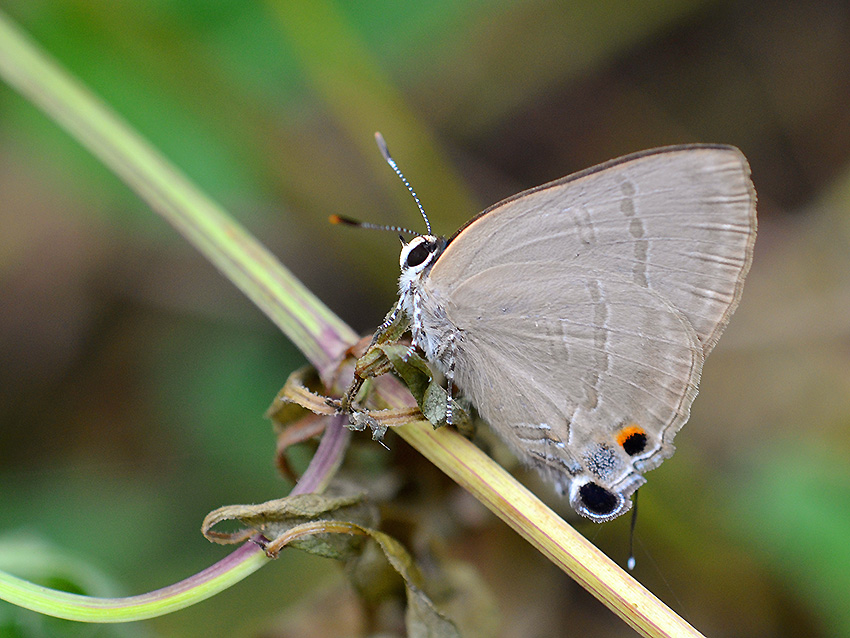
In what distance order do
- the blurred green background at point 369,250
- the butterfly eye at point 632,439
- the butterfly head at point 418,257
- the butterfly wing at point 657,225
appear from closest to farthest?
1. the butterfly wing at point 657,225
2. the butterfly eye at point 632,439
3. the butterfly head at point 418,257
4. the blurred green background at point 369,250

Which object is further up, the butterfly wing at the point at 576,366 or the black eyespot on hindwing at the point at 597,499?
the butterfly wing at the point at 576,366

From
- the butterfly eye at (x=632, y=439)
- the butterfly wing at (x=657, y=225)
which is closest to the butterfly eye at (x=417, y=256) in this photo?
the butterfly wing at (x=657, y=225)

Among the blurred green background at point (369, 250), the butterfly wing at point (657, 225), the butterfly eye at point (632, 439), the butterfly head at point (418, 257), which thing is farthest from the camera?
the blurred green background at point (369, 250)

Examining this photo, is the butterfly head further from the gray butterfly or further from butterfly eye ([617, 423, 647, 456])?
butterfly eye ([617, 423, 647, 456])

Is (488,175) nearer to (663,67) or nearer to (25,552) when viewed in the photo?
(663,67)

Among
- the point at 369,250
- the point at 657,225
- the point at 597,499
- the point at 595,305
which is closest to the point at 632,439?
the point at 597,499

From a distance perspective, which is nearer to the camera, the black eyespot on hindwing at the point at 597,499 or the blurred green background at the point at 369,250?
the black eyespot on hindwing at the point at 597,499

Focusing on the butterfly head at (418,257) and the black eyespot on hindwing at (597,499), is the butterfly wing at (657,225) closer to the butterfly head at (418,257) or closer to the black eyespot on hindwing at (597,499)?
the butterfly head at (418,257)

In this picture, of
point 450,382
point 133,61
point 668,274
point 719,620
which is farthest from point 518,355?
point 133,61
